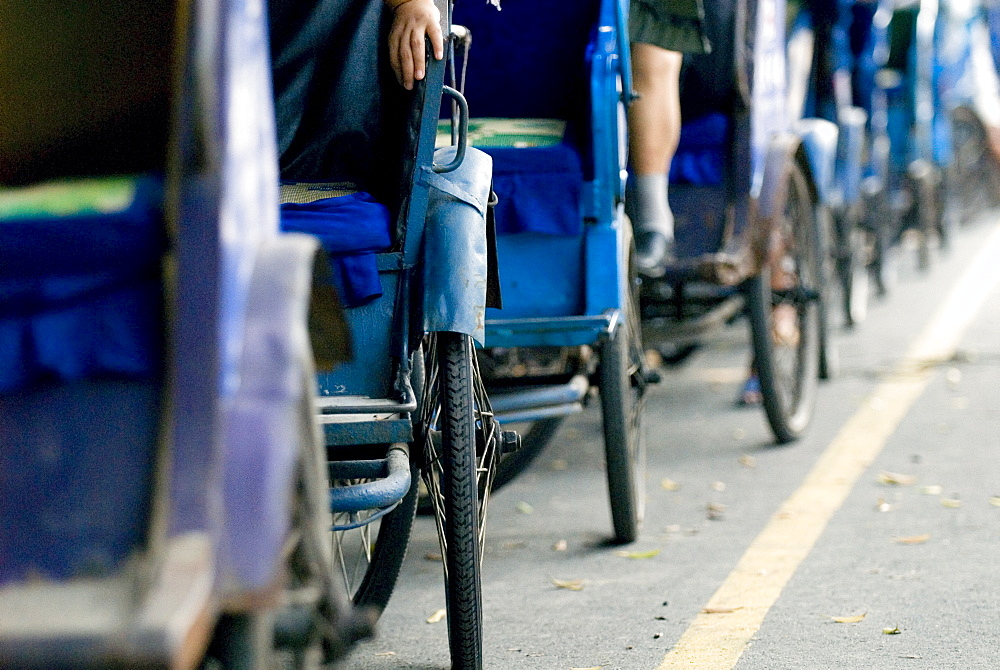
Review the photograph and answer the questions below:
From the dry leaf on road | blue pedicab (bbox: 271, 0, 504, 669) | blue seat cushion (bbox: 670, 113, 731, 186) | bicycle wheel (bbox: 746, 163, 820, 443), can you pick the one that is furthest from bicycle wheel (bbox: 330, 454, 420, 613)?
blue seat cushion (bbox: 670, 113, 731, 186)

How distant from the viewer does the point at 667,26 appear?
16.5 ft

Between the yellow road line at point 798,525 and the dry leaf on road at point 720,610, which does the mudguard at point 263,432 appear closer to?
the yellow road line at point 798,525

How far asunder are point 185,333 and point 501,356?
356 centimetres

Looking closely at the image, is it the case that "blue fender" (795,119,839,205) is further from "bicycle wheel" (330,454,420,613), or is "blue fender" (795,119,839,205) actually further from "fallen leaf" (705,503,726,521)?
"bicycle wheel" (330,454,420,613)

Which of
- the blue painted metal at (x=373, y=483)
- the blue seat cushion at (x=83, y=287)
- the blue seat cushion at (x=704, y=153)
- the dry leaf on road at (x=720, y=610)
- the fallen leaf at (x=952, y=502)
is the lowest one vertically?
the fallen leaf at (x=952, y=502)

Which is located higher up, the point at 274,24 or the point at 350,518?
the point at 274,24

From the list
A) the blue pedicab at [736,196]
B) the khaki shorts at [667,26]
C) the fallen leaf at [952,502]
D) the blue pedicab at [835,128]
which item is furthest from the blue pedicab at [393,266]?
the blue pedicab at [835,128]

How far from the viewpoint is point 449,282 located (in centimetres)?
313

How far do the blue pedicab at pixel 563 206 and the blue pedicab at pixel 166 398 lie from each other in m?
2.17

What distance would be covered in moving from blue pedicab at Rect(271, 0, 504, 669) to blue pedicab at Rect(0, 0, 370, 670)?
42.2 inches

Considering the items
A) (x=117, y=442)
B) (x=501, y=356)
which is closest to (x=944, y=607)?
(x=501, y=356)

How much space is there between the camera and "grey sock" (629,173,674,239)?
17.0ft

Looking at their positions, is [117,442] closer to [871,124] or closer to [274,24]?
[274,24]

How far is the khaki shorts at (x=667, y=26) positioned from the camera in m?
4.98
